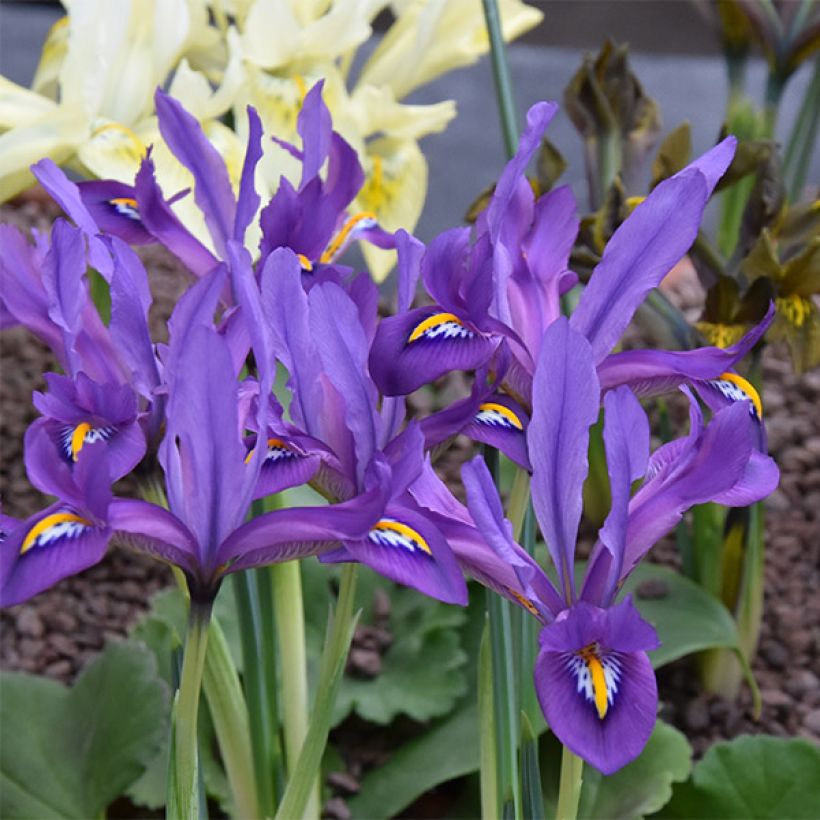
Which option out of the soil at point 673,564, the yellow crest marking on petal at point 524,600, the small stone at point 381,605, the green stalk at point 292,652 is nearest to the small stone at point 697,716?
the soil at point 673,564

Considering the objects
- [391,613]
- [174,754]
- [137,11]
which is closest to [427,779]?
[391,613]

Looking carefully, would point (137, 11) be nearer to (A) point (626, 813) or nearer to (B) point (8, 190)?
(B) point (8, 190)

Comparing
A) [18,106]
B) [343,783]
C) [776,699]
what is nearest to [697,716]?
[776,699]

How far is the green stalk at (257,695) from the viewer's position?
0.90 metres

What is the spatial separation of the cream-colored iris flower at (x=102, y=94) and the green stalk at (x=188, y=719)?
1.73 ft

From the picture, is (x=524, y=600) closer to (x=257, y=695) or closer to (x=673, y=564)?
(x=257, y=695)

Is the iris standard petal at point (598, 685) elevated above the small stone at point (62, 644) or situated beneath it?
elevated above

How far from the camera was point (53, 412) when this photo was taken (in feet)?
2.26

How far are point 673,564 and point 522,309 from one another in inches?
30.5

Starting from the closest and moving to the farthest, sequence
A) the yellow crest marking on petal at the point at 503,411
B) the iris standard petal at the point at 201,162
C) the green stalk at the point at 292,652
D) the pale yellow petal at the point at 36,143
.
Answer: the yellow crest marking on petal at the point at 503,411 < the iris standard petal at the point at 201,162 < the green stalk at the point at 292,652 < the pale yellow petal at the point at 36,143

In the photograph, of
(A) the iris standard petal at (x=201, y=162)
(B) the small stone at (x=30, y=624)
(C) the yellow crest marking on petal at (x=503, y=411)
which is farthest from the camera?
(B) the small stone at (x=30, y=624)

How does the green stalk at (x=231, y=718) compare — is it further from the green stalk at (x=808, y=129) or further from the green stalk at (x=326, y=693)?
the green stalk at (x=808, y=129)

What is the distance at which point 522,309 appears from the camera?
2.52 ft

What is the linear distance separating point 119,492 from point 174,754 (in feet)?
2.85
